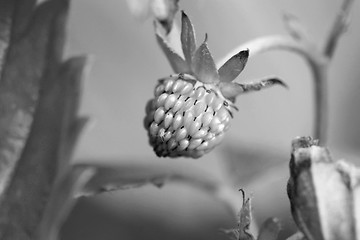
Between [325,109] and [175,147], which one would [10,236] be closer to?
[175,147]

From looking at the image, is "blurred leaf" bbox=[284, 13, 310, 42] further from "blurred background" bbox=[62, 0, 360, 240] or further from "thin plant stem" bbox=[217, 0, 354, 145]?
"blurred background" bbox=[62, 0, 360, 240]

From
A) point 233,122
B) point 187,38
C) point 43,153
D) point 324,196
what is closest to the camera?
point 324,196

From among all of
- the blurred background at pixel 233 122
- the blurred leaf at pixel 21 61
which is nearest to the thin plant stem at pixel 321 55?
the blurred background at pixel 233 122

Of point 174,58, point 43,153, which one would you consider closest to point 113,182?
point 43,153

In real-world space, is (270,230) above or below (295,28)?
below

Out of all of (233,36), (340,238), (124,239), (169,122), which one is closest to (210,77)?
(169,122)

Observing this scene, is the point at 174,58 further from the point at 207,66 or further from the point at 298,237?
the point at 298,237

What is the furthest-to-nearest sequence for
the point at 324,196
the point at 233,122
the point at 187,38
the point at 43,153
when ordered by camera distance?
1. the point at 233,122
2. the point at 43,153
3. the point at 187,38
4. the point at 324,196

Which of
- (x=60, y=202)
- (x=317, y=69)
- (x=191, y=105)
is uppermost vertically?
(x=317, y=69)
